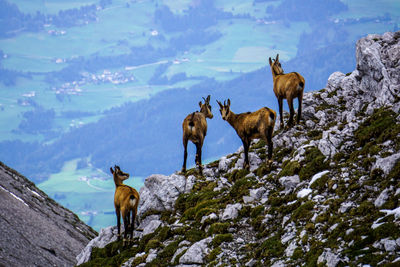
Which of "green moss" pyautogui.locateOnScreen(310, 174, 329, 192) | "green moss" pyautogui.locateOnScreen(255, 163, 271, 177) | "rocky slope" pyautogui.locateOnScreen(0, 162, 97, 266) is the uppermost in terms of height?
"rocky slope" pyautogui.locateOnScreen(0, 162, 97, 266)

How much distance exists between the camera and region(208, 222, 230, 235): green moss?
24172 mm

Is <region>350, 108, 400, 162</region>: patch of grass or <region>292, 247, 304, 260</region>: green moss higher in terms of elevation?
<region>350, 108, 400, 162</region>: patch of grass

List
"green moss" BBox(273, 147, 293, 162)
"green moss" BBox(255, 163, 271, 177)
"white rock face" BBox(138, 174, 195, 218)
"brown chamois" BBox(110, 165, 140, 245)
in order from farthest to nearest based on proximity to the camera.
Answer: "white rock face" BBox(138, 174, 195, 218) < "green moss" BBox(273, 147, 293, 162) < "green moss" BBox(255, 163, 271, 177) < "brown chamois" BBox(110, 165, 140, 245)

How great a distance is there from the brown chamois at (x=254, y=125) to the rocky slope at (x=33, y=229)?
30.7 m

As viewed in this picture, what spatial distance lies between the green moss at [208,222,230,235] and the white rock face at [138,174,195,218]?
651cm

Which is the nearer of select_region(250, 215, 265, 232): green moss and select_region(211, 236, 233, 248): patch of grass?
select_region(211, 236, 233, 248): patch of grass

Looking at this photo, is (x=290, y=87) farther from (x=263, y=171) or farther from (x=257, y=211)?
(x=257, y=211)

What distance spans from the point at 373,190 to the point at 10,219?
56.0 m

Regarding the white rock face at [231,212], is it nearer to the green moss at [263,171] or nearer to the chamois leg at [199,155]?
the green moss at [263,171]

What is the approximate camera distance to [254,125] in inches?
1131

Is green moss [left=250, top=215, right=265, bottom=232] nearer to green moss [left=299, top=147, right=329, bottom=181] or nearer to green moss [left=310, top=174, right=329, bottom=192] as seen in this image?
green moss [left=310, top=174, right=329, bottom=192]

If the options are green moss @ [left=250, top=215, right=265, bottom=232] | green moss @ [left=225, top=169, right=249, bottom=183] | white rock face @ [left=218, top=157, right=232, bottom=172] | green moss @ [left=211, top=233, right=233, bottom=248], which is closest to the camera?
green moss @ [left=211, top=233, right=233, bottom=248]

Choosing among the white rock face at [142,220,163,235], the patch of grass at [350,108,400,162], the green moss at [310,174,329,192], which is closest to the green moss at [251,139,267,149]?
the patch of grass at [350,108,400,162]

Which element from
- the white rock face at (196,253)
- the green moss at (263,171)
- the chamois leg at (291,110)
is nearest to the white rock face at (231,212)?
the white rock face at (196,253)
